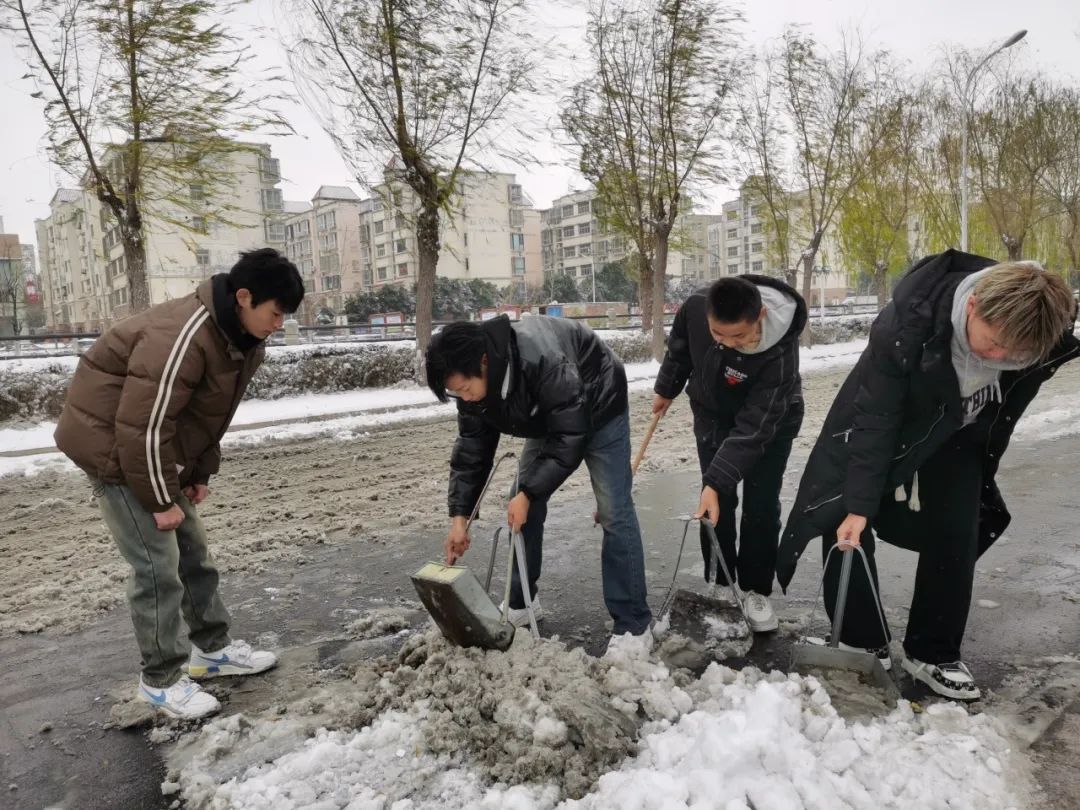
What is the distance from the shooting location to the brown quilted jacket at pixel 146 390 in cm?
272

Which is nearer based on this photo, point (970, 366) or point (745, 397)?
point (970, 366)

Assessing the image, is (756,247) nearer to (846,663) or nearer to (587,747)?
(846,663)

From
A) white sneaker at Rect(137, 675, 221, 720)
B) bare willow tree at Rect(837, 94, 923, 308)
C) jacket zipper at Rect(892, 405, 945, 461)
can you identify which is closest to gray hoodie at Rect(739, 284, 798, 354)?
jacket zipper at Rect(892, 405, 945, 461)

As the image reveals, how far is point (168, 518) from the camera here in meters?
2.88

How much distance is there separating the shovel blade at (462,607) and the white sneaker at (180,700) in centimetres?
93

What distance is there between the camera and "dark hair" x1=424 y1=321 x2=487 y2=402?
279 centimetres

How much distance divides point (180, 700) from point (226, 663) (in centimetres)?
39

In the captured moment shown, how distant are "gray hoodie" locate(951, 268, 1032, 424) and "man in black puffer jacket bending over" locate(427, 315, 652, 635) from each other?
1.31 m

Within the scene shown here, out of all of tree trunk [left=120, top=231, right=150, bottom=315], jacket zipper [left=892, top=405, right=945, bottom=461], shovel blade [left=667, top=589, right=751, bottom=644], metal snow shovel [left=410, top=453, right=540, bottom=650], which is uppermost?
tree trunk [left=120, top=231, right=150, bottom=315]

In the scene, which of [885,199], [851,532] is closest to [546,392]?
[851,532]

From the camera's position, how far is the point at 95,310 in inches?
2306

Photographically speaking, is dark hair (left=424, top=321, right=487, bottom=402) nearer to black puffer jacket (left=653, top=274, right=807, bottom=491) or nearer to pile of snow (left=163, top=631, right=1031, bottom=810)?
pile of snow (left=163, top=631, right=1031, bottom=810)

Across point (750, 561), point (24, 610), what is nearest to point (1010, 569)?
point (750, 561)

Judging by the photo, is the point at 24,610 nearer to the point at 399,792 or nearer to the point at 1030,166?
the point at 399,792
